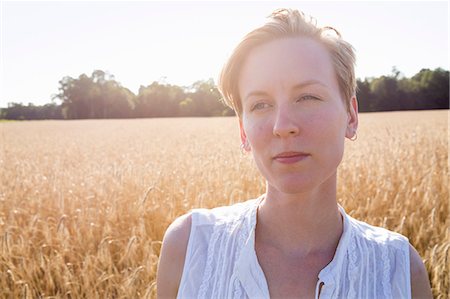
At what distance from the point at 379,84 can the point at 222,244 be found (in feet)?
171

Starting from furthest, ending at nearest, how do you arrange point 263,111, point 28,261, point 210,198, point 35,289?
point 210,198 → point 28,261 → point 35,289 → point 263,111

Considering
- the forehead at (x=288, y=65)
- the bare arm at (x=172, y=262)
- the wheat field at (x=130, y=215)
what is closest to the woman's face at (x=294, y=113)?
the forehead at (x=288, y=65)

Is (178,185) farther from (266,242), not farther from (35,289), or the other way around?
(266,242)

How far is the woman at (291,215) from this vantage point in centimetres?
128

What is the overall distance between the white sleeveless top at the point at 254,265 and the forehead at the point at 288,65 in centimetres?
51

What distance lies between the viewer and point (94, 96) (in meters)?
50.4

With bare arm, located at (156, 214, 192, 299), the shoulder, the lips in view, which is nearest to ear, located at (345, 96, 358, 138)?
the lips

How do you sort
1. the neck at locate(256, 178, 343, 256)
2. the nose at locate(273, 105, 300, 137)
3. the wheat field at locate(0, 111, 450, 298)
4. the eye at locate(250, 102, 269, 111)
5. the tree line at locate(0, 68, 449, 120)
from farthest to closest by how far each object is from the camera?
the tree line at locate(0, 68, 449, 120), the wheat field at locate(0, 111, 450, 298), the neck at locate(256, 178, 343, 256), the eye at locate(250, 102, 269, 111), the nose at locate(273, 105, 300, 137)

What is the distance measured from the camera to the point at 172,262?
1416mm

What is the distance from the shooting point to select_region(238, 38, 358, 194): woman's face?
49.1 inches

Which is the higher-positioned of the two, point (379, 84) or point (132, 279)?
point (379, 84)

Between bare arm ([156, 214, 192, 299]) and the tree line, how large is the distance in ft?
143

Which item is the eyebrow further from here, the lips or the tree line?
the tree line

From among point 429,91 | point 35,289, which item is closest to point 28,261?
point 35,289
